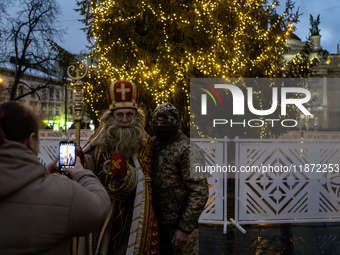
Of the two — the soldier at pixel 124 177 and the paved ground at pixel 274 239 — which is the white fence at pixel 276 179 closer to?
the paved ground at pixel 274 239

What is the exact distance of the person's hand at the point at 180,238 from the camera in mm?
3047

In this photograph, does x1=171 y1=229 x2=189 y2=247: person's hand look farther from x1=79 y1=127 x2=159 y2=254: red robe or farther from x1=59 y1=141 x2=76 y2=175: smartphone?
x1=59 y1=141 x2=76 y2=175: smartphone

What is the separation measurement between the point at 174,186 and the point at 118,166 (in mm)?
645

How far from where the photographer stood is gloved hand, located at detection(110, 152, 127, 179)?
2822 mm

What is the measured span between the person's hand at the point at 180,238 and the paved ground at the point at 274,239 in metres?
2.73

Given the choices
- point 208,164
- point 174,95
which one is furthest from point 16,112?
point 174,95

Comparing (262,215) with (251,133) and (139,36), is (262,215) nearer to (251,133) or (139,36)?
(251,133)

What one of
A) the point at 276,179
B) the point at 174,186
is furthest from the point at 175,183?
the point at 276,179

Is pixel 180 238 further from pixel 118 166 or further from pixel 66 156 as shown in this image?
pixel 66 156

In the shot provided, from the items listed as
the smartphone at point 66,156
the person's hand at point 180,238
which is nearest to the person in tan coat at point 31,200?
the smartphone at point 66,156

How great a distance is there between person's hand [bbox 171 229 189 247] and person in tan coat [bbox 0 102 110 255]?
1422 millimetres

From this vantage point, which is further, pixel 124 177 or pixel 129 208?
pixel 129 208

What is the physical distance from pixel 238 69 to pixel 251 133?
252cm

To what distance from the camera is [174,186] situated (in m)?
3.21
